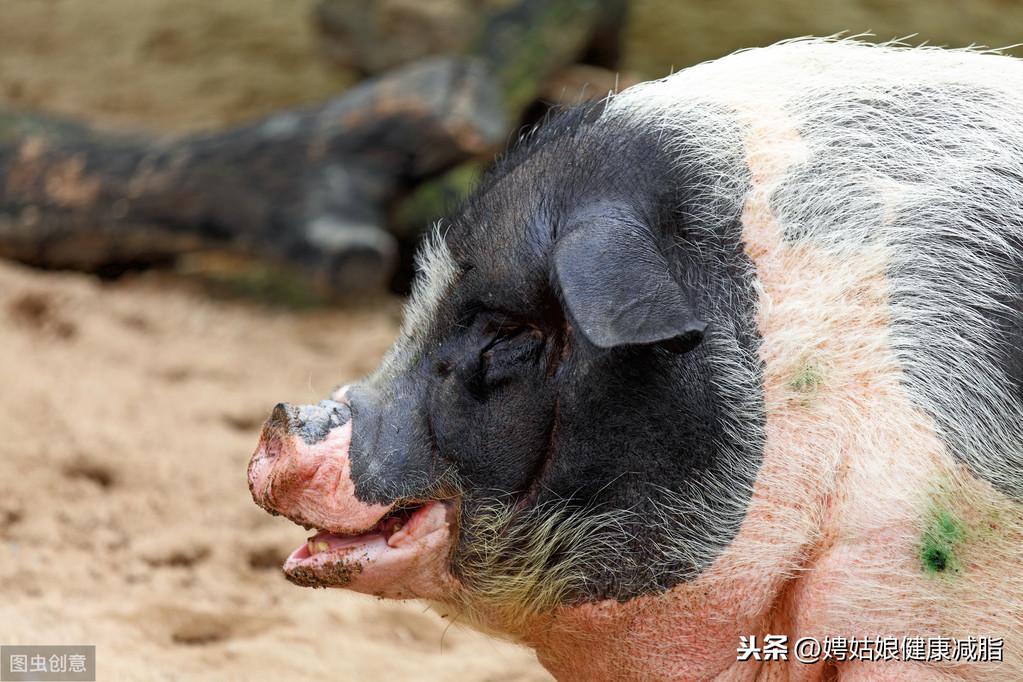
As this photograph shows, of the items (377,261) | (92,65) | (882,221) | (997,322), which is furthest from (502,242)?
(92,65)

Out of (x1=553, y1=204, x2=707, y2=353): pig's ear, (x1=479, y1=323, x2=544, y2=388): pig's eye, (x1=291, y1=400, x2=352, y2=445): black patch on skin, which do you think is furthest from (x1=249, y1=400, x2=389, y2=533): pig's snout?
(x1=553, y1=204, x2=707, y2=353): pig's ear

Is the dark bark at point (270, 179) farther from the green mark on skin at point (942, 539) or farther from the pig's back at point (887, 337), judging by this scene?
the green mark on skin at point (942, 539)

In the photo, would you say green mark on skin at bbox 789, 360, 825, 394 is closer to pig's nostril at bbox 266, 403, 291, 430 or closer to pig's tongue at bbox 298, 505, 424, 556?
pig's tongue at bbox 298, 505, 424, 556

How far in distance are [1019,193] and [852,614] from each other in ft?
2.92

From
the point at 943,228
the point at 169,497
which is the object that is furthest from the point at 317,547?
the point at 169,497

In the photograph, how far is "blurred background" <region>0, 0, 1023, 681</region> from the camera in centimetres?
349

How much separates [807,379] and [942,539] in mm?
380

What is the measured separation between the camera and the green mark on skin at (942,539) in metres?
2.18

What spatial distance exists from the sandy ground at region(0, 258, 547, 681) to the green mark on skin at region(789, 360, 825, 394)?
1382mm

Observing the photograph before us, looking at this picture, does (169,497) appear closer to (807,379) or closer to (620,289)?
(620,289)

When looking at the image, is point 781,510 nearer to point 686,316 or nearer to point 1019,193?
point 686,316

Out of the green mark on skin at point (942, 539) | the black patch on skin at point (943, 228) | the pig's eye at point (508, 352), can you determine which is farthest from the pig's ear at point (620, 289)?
the green mark on skin at point (942, 539)

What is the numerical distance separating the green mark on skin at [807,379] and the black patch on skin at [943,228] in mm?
154

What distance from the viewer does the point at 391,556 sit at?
8.38 ft
